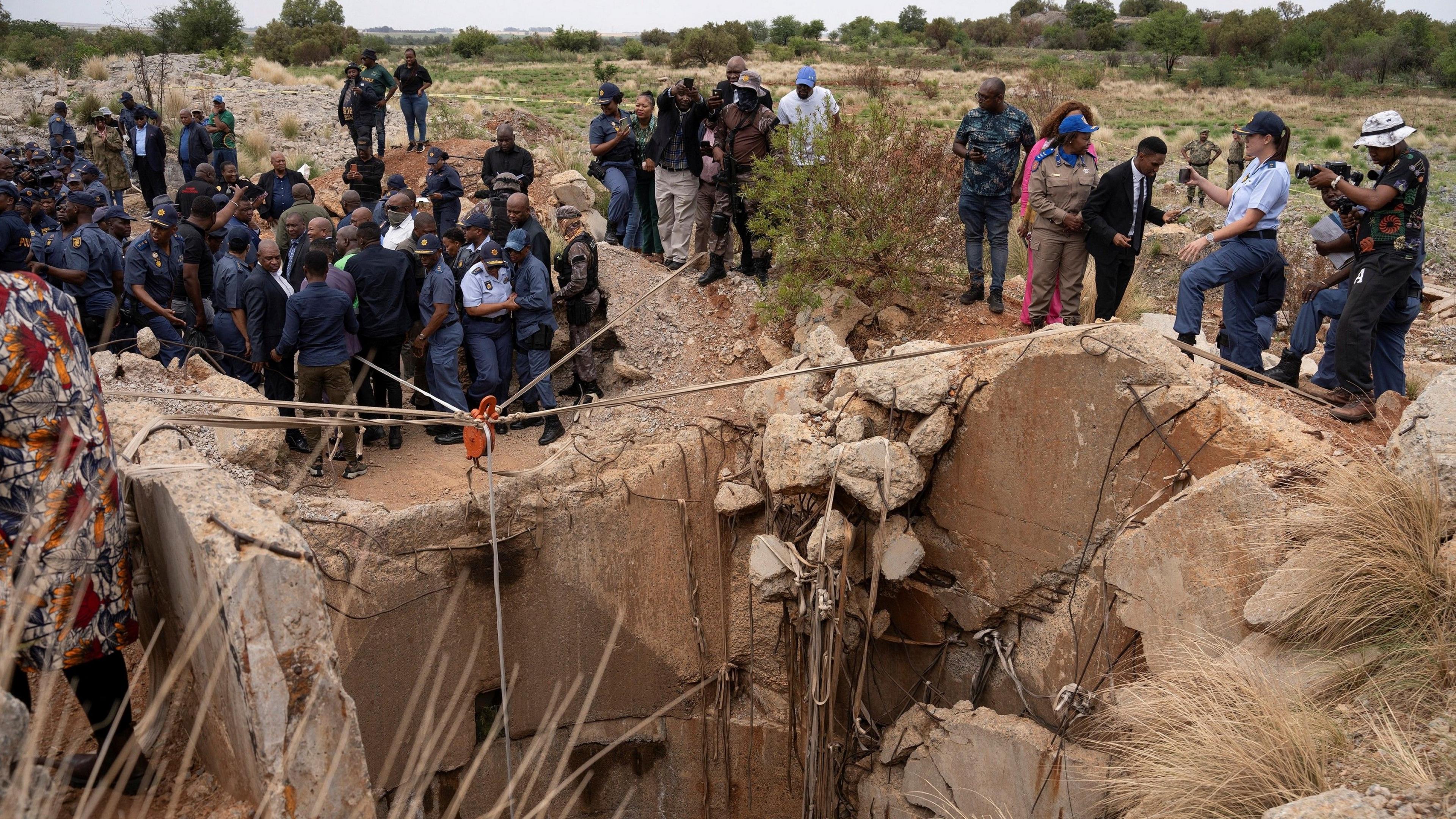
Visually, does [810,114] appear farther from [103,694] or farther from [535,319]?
[103,694]

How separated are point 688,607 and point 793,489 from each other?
146cm

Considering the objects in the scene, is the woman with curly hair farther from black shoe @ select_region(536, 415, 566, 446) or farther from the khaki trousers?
black shoe @ select_region(536, 415, 566, 446)

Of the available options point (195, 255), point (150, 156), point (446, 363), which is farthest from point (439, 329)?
point (150, 156)

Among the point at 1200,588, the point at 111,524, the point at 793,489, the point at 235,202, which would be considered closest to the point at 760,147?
the point at 793,489

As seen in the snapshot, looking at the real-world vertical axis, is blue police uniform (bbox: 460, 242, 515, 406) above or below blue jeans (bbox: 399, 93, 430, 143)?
below

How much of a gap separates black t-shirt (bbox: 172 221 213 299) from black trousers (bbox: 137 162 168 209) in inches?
226

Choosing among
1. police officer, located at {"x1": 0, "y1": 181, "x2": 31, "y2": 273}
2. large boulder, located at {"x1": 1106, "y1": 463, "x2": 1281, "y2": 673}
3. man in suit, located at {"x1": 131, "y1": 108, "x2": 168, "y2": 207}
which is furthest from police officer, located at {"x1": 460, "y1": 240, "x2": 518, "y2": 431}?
man in suit, located at {"x1": 131, "y1": 108, "x2": 168, "y2": 207}

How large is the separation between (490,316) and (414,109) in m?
7.26

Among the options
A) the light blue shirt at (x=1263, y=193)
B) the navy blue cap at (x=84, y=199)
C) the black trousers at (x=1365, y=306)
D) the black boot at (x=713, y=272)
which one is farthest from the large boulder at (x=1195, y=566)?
the navy blue cap at (x=84, y=199)

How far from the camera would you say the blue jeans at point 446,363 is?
7906 millimetres

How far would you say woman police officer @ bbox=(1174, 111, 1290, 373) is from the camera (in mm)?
6074

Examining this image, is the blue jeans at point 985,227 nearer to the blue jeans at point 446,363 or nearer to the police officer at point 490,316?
the police officer at point 490,316

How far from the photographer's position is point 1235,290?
6.50m

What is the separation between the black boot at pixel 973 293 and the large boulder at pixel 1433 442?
4117 millimetres
